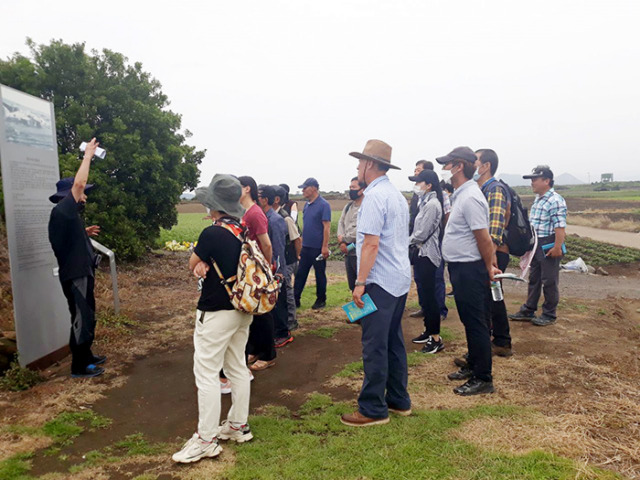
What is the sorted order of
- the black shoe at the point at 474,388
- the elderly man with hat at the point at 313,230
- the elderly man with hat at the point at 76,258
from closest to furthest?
the black shoe at the point at 474,388 → the elderly man with hat at the point at 76,258 → the elderly man with hat at the point at 313,230

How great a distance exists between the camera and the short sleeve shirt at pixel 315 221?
7.29 m

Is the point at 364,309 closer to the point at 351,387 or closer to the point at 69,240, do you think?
the point at 351,387

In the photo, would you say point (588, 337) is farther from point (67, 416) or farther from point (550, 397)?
point (67, 416)

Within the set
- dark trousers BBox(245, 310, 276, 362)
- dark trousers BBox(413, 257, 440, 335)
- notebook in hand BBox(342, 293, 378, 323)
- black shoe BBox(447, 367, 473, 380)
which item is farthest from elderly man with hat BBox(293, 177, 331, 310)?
notebook in hand BBox(342, 293, 378, 323)

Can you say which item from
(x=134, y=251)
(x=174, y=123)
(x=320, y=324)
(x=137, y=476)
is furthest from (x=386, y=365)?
(x=174, y=123)

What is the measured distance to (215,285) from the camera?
3.23 metres

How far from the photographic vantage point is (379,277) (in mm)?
3568

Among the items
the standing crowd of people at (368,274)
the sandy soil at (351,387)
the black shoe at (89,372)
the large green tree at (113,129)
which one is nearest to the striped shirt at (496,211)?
the standing crowd of people at (368,274)

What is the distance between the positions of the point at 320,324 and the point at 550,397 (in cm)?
358

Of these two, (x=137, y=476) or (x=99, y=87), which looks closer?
(x=137, y=476)

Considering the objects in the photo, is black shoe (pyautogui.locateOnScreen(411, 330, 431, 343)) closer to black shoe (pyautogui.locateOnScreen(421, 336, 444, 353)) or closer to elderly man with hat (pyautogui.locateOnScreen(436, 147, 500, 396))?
black shoe (pyautogui.locateOnScreen(421, 336, 444, 353))

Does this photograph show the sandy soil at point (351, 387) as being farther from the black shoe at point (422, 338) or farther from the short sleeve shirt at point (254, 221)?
the short sleeve shirt at point (254, 221)

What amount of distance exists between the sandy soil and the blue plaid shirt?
1.42m

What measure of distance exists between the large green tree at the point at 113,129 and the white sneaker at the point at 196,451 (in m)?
8.49
